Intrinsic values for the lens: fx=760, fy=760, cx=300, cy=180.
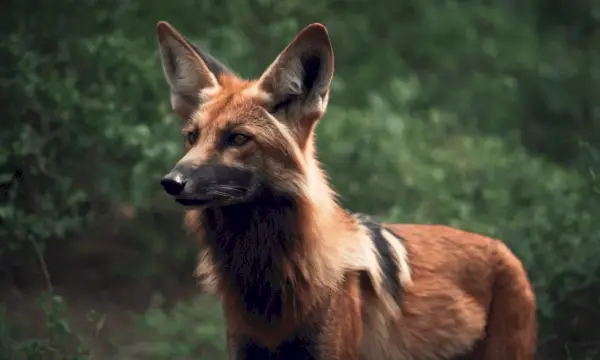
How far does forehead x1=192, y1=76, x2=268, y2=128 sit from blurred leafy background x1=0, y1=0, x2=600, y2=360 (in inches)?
88.0

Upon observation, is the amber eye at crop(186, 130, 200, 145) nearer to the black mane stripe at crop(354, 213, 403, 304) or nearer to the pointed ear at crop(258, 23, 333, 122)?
the pointed ear at crop(258, 23, 333, 122)

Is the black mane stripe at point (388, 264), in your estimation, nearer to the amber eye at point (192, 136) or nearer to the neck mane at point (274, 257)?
the neck mane at point (274, 257)

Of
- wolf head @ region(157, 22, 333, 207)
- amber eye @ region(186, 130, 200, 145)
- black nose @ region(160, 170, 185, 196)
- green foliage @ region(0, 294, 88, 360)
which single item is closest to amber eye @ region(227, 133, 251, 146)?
wolf head @ region(157, 22, 333, 207)

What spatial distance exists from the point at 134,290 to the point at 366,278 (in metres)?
3.14

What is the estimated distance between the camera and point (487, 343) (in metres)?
4.20

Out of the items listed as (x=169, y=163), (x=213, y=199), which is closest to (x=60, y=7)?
(x=169, y=163)

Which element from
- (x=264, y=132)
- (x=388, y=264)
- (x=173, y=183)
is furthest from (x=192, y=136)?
(x=388, y=264)

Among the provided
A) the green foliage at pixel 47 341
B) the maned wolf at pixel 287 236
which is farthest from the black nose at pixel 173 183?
the green foliage at pixel 47 341

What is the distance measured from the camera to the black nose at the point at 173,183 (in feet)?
10.6

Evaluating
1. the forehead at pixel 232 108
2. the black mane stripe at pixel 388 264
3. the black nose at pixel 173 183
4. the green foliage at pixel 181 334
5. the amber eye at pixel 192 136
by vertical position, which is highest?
the forehead at pixel 232 108

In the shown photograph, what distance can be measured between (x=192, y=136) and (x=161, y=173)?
2569 mm

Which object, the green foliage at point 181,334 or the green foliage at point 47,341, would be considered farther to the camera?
the green foliage at point 181,334

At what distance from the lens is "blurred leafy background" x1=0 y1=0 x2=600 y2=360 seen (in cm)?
560

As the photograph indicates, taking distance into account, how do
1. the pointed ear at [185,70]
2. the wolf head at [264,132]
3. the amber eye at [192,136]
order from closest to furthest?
the wolf head at [264,132], the amber eye at [192,136], the pointed ear at [185,70]
